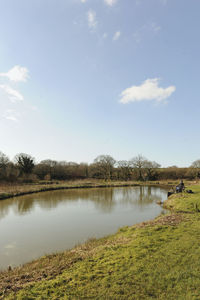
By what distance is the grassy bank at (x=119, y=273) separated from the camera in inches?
147

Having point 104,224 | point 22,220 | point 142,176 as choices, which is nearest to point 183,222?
point 104,224

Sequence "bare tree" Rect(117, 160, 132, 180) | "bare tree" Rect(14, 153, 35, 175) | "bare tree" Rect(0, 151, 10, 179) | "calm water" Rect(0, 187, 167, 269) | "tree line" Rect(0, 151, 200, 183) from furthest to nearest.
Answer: "bare tree" Rect(117, 160, 132, 180), "tree line" Rect(0, 151, 200, 183), "bare tree" Rect(14, 153, 35, 175), "bare tree" Rect(0, 151, 10, 179), "calm water" Rect(0, 187, 167, 269)

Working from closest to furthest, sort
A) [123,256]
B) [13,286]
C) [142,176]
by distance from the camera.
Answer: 1. [13,286]
2. [123,256]
3. [142,176]

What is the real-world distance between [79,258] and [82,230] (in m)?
4.60

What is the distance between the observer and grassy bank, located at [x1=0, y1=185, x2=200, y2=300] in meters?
3.74

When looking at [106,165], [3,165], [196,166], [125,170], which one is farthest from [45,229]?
[196,166]

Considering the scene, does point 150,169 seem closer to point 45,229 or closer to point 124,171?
point 124,171

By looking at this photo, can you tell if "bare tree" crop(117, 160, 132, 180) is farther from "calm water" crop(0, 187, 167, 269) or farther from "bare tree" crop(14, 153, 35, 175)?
"calm water" crop(0, 187, 167, 269)

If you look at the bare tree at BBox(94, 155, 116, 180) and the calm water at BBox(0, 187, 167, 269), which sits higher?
the bare tree at BBox(94, 155, 116, 180)

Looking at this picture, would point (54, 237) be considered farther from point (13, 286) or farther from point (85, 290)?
point (85, 290)

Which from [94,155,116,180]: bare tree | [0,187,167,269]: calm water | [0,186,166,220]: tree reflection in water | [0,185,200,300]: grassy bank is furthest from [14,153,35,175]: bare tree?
[0,185,200,300]: grassy bank

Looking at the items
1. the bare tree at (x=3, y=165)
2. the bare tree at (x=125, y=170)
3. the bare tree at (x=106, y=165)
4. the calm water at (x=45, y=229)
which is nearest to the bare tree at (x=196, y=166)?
the bare tree at (x=125, y=170)

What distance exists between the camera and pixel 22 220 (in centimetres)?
1280

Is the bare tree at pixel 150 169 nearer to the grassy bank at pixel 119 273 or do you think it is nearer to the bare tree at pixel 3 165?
the bare tree at pixel 3 165
